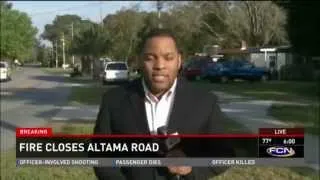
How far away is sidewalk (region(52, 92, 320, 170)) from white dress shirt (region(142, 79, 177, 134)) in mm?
6782

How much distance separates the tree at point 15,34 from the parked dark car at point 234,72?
55903 mm

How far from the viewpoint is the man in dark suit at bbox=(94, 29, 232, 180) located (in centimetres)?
377

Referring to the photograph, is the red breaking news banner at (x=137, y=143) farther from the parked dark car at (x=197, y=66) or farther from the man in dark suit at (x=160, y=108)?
the parked dark car at (x=197, y=66)

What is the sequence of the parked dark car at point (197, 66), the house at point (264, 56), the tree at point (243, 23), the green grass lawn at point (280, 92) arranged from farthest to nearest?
the tree at point (243, 23)
the house at point (264, 56)
the parked dark car at point (197, 66)
the green grass lawn at point (280, 92)

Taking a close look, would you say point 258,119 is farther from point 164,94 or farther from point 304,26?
point 304,26

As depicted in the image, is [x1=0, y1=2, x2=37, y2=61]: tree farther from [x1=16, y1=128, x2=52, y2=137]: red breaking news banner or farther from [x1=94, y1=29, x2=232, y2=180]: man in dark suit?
[x1=94, y1=29, x2=232, y2=180]: man in dark suit

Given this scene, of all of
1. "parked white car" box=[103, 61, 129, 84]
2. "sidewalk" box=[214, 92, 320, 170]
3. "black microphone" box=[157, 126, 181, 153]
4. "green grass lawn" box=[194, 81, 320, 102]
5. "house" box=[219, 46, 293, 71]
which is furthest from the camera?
"house" box=[219, 46, 293, 71]

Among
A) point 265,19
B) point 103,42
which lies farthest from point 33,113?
point 265,19

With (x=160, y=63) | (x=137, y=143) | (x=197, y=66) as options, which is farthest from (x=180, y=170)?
(x=197, y=66)

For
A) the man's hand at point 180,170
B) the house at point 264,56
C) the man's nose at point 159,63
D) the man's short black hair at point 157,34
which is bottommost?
the house at point 264,56

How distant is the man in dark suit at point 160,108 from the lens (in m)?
3.77

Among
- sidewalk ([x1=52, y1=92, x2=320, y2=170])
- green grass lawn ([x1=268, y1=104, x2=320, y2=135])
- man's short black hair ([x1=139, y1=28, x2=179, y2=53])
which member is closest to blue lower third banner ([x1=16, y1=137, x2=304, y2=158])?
man's short black hair ([x1=139, y1=28, x2=179, y2=53])

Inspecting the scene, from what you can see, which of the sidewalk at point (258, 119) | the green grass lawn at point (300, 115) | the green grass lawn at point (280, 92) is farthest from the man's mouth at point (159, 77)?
the green grass lawn at point (280, 92)

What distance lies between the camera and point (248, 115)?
19.8 meters
